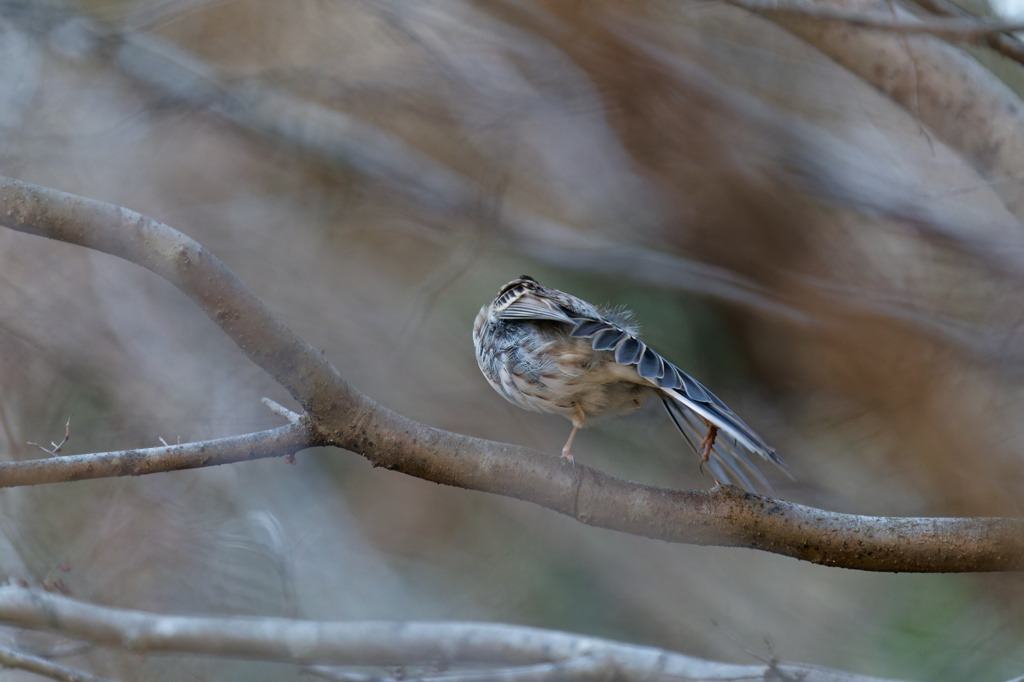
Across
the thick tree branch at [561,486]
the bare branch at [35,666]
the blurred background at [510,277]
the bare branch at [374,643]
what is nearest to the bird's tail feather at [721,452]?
the thick tree branch at [561,486]

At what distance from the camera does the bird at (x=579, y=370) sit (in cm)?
237

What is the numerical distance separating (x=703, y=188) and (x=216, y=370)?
3.40m

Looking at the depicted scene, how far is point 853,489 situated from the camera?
4.34 meters

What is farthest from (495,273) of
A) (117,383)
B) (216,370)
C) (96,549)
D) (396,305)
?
(96,549)

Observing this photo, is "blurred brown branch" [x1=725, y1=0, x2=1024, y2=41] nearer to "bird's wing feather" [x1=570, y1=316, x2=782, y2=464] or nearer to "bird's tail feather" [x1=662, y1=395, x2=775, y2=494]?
"bird's wing feather" [x1=570, y1=316, x2=782, y2=464]

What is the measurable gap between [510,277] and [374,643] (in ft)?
9.16

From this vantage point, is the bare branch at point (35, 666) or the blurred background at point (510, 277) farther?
the blurred background at point (510, 277)

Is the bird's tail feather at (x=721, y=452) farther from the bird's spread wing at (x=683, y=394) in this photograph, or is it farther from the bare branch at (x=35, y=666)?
the bare branch at (x=35, y=666)

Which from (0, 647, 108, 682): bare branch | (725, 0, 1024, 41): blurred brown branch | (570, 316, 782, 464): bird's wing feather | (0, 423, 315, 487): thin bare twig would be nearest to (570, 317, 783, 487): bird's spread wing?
(570, 316, 782, 464): bird's wing feather

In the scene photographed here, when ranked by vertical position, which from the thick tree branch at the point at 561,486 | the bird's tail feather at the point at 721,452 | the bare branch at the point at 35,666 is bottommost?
the bare branch at the point at 35,666

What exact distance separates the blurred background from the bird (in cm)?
56

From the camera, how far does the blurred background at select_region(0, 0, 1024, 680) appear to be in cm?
329

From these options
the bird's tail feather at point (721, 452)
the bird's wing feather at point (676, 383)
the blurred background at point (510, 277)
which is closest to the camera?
the bird's wing feather at point (676, 383)

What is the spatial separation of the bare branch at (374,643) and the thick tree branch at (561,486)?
1.17 meters
